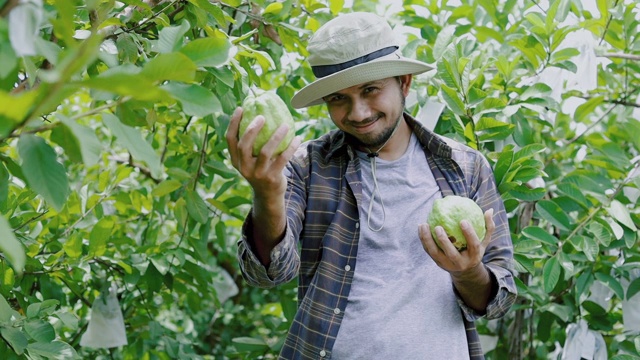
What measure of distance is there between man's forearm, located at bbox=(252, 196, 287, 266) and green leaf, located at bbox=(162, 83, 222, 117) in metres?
0.48

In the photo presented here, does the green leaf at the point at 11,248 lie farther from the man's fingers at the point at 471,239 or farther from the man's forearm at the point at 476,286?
the man's forearm at the point at 476,286

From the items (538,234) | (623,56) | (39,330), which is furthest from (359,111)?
(623,56)

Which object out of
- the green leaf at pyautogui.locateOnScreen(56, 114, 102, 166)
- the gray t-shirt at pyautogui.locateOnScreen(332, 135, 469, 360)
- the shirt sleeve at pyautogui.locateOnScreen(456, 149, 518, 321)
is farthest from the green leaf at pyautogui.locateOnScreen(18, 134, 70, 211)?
the shirt sleeve at pyautogui.locateOnScreen(456, 149, 518, 321)

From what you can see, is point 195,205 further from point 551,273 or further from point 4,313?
point 551,273

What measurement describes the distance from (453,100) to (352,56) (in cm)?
39

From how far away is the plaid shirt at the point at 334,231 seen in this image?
68.4 inches

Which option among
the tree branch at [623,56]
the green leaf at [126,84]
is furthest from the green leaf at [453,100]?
the green leaf at [126,84]

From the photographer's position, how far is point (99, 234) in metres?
2.07

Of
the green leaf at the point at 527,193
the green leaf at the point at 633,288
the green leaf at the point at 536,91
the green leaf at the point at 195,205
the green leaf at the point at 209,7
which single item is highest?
the green leaf at the point at 209,7

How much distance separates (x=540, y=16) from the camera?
2287 mm

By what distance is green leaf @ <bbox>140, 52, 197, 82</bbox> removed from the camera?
2.96 ft

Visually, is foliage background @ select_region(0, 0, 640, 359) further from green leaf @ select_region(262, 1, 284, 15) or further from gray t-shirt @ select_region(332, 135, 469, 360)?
gray t-shirt @ select_region(332, 135, 469, 360)

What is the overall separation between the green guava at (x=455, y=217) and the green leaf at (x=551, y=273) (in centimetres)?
56

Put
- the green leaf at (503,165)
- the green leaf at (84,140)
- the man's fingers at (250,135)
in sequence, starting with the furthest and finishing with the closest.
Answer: the green leaf at (503,165) < the man's fingers at (250,135) < the green leaf at (84,140)
